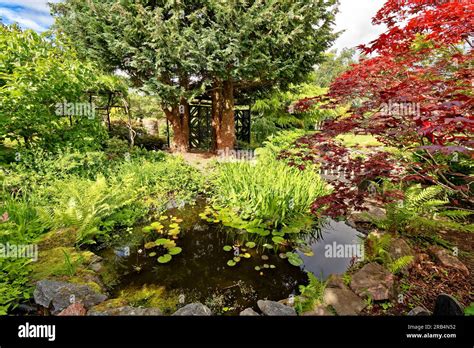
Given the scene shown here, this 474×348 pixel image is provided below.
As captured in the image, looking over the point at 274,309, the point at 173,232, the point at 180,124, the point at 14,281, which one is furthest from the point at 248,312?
the point at 180,124

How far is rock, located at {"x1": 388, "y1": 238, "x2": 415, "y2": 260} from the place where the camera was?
2.78m

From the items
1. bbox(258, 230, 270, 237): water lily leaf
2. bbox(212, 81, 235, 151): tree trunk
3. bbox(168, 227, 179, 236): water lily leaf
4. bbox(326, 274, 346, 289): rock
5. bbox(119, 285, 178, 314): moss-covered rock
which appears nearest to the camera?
Result: bbox(119, 285, 178, 314): moss-covered rock

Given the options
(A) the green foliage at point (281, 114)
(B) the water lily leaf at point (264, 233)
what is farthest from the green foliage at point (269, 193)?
(A) the green foliage at point (281, 114)

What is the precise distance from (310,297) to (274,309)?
41cm

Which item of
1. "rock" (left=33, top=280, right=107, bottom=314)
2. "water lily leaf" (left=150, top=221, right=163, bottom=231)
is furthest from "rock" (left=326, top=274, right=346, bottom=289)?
"water lily leaf" (left=150, top=221, right=163, bottom=231)

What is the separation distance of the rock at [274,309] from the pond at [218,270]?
0.16 metres

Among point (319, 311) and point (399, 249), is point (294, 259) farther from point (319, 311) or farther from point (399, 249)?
point (399, 249)

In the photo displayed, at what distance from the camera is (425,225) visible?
3.34 meters

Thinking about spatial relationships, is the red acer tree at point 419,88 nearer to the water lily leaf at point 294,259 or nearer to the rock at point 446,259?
the rock at point 446,259

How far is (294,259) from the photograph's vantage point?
3.08 meters

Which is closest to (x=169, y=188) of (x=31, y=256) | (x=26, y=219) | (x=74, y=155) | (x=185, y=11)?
(x=74, y=155)

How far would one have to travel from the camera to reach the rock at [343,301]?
2.14 meters

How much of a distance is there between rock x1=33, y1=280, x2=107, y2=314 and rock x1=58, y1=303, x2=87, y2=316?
12 centimetres

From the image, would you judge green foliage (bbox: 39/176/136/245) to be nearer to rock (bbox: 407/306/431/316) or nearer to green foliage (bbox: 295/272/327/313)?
green foliage (bbox: 295/272/327/313)
